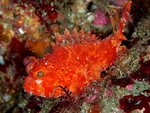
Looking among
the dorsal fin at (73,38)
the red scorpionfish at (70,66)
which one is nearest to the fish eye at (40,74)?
the red scorpionfish at (70,66)

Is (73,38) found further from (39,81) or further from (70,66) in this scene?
(39,81)

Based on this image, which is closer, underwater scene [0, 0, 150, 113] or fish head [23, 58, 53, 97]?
underwater scene [0, 0, 150, 113]

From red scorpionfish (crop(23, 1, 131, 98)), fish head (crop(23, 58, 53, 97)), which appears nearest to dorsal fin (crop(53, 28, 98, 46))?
red scorpionfish (crop(23, 1, 131, 98))

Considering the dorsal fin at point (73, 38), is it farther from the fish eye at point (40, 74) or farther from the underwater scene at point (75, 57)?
the fish eye at point (40, 74)

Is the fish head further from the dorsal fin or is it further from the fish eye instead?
the dorsal fin

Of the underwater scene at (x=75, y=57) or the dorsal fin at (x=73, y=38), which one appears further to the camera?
the dorsal fin at (x=73, y=38)

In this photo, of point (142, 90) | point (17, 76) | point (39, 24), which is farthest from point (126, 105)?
point (17, 76)

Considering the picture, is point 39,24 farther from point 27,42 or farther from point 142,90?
point 142,90
